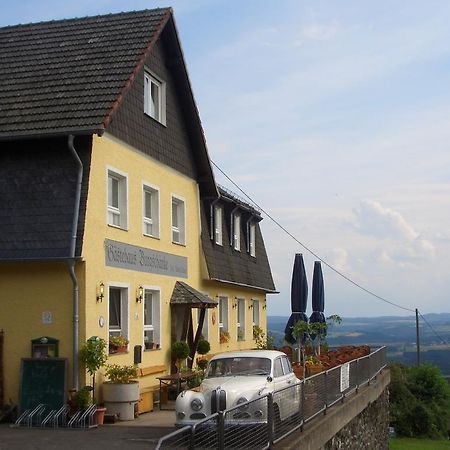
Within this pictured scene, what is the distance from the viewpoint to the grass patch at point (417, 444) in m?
38.4

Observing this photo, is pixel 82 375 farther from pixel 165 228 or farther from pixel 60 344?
pixel 165 228

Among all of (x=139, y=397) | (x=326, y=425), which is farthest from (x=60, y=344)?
(x=326, y=425)

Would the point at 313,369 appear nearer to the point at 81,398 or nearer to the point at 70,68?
the point at 81,398

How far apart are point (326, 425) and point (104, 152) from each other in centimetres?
708

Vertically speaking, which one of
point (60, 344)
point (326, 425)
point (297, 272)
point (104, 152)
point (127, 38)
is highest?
point (127, 38)

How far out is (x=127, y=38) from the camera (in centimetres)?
1978

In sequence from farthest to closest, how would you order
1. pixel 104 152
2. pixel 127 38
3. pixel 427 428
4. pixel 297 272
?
pixel 427 428, pixel 297 272, pixel 127 38, pixel 104 152

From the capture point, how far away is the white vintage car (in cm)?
1219

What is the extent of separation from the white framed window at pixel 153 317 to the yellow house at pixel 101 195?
0.03 metres

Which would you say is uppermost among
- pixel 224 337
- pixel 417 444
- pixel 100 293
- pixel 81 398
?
pixel 100 293

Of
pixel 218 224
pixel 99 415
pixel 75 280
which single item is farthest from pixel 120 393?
pixel 218 224

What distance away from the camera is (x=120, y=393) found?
56.7 ft

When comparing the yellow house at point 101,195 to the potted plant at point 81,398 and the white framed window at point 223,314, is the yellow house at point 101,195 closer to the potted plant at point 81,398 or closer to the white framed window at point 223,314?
the potted plant at point 81,398

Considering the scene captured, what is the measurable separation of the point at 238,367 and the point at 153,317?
5467mm
